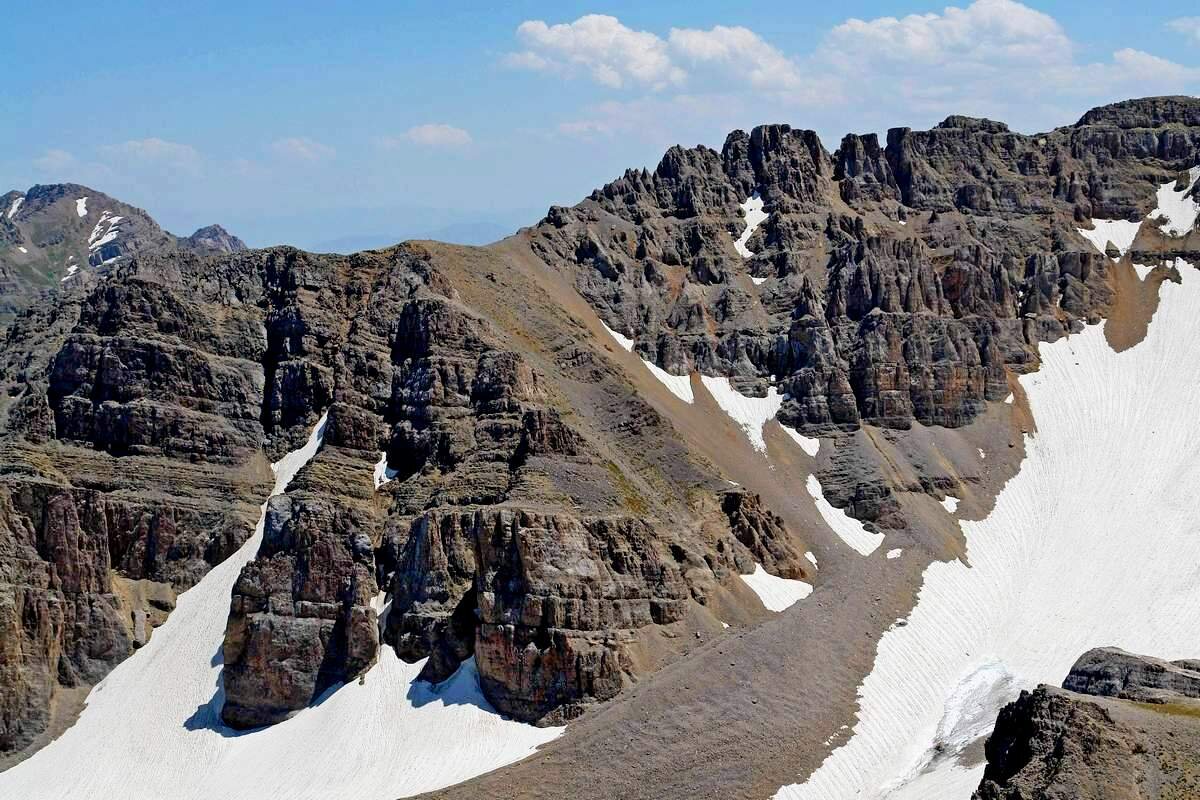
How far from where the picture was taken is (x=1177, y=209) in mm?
187125

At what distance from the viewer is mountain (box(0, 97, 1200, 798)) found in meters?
96.8

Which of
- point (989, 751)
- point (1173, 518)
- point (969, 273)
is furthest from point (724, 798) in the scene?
point (969, 273)

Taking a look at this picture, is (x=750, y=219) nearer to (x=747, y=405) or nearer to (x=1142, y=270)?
(x=747, y=405)

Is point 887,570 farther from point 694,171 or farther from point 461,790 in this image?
point 694,171

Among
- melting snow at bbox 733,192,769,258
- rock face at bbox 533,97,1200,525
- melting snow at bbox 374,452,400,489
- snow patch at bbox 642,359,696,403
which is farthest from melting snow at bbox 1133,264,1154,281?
melting snow at bbox 374,452,400,489

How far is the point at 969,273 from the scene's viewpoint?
16238 cm

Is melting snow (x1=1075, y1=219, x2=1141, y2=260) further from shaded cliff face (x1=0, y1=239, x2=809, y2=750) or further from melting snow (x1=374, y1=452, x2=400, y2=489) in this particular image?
melting snow (x1=374, y1=452, x2=400, y2=489)

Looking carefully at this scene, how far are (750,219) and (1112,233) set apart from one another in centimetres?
4631

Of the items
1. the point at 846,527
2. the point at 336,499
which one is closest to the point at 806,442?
the point at 846,527

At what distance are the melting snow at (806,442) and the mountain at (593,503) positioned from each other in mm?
446

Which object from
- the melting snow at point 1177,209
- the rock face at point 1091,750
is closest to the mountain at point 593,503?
the melting snow at point 1177,209

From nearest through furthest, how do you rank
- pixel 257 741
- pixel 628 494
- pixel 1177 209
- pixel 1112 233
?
pixel 257 741, pixel 628 494, pixel 1112 233, pixel 1177 209

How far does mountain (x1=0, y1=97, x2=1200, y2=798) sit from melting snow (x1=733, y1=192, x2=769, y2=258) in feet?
2.78

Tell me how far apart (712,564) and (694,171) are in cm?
7784
